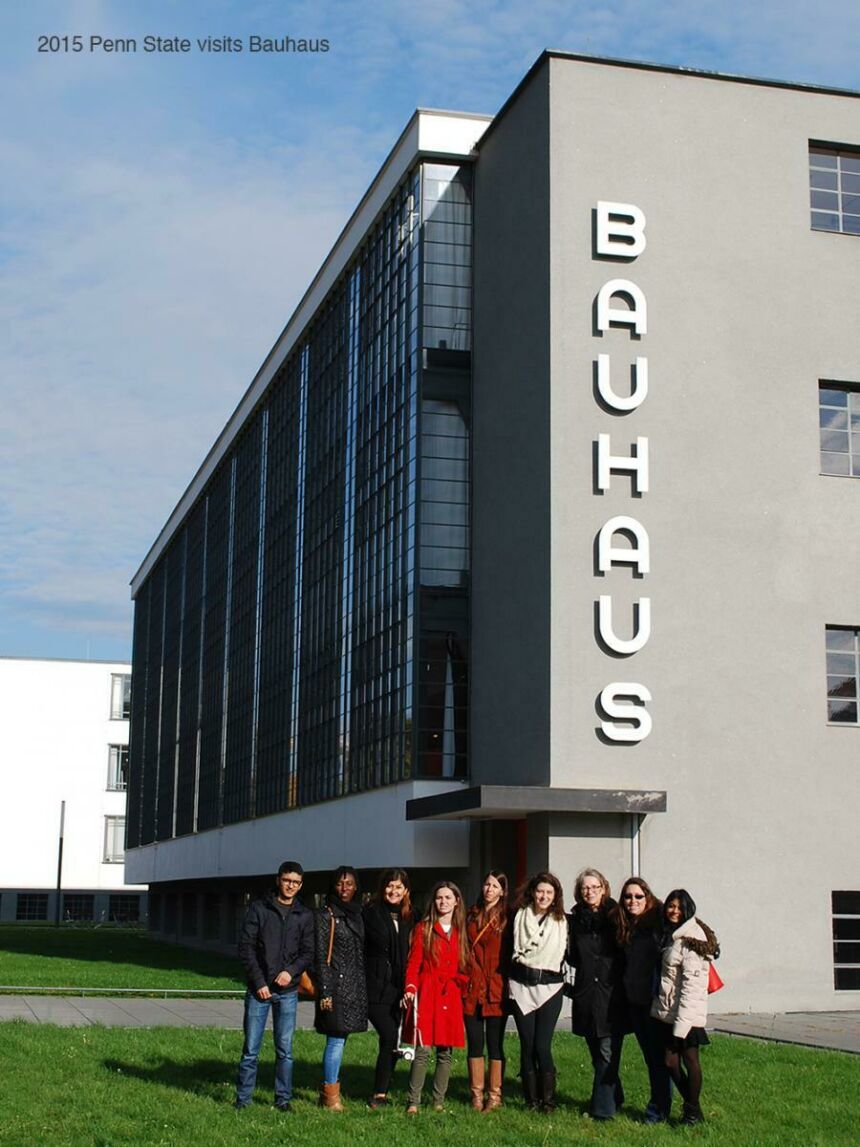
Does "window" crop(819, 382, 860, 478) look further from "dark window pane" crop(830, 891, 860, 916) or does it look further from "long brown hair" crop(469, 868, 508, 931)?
"long brown hair" crop(469, 868, 508, 931)

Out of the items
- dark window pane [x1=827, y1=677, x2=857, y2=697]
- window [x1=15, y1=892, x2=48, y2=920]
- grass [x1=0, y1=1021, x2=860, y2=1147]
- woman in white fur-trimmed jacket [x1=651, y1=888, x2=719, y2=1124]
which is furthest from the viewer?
window [x1=15, y1=892, x2=48, y2=920]

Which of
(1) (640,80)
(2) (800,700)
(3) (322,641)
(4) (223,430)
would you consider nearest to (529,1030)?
(2) (800,700)

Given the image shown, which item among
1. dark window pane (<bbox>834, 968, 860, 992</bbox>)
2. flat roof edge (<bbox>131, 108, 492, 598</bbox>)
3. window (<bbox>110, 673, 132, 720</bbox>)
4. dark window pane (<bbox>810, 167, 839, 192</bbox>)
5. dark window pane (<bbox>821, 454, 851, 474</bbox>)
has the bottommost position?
dark window pane (<bbox>834, 968, 860, 992</bbox>)

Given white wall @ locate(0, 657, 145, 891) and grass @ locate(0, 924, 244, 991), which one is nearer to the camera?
grass @ locate(0, 924, 244, 991)

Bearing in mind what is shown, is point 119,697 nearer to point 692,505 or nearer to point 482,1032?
point 692,505

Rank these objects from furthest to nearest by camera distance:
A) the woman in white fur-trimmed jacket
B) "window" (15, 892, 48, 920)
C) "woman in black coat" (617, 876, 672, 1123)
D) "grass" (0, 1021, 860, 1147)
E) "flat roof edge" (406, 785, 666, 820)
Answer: "window" (15, 892, 48, 920) → "flat roof edge" (406, 785, 666, 820) → "woman in black coat" (617, 876, 672, 1123) → the woman in white fur-trimmed jacket → "grass" (0, 1021, 860, 1147)

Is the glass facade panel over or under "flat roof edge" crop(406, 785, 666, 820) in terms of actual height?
over

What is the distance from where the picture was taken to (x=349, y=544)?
108 feet

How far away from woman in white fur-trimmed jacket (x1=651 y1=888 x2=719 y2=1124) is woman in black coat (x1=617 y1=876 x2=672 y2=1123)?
0.31 feet

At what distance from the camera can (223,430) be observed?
51031 millimetres

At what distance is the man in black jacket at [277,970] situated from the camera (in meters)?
12.7

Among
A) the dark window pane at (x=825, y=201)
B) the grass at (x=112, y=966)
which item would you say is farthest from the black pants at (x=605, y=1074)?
the dark window pane at (x=825, y=201)

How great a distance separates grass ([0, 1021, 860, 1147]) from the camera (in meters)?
11.6

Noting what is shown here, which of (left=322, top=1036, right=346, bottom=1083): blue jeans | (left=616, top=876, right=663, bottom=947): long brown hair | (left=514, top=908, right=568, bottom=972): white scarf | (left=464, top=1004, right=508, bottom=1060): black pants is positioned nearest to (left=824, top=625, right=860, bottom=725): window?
(left=616, top=876, right=663, bottom=947): long brown hair
